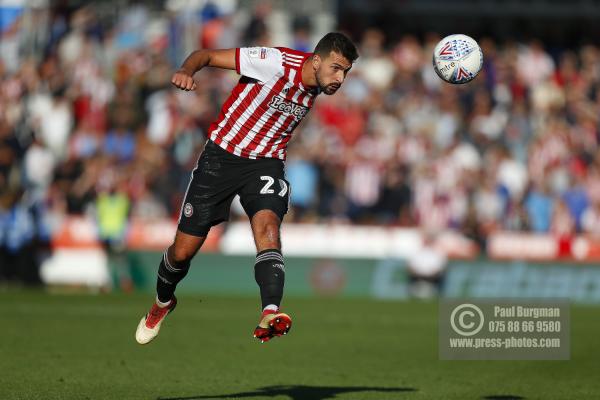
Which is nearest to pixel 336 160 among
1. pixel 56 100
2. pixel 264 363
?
pixel 56 100

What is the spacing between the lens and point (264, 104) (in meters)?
8.78

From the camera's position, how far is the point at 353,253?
20609mm

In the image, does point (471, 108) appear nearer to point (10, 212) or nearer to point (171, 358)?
point (10, 212)

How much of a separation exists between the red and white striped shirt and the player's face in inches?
11.2

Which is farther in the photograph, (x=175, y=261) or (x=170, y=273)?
(x=170, y=273)

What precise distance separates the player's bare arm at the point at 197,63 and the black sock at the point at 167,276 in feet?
5.31

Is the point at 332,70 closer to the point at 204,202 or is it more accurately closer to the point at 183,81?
the point at 183,81

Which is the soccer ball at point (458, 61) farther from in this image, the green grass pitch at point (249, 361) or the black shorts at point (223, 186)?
the green grass pitch at point (249, 361)

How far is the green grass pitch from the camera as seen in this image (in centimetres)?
923

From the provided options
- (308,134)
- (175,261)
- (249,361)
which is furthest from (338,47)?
(308,134)

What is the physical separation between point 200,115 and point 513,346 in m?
10.6

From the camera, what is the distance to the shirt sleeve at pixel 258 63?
8.70 metres

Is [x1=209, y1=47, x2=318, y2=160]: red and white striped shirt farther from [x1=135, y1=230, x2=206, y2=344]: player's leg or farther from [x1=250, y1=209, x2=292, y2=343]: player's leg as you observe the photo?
[x1=135, y1=230, x2=206, y2=344]: player's leg

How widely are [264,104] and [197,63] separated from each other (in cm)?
65
